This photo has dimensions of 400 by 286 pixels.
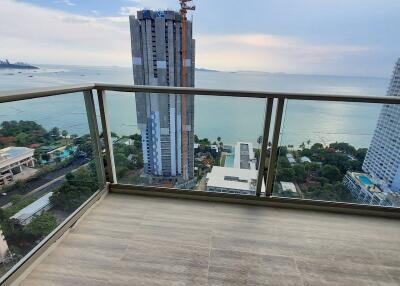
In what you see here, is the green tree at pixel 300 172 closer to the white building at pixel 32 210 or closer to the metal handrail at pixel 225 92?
the metal handrail at pixel 225 92

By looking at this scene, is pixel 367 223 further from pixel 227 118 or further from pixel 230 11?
pixel 230 11

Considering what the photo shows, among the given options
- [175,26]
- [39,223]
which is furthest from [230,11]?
[39,223]

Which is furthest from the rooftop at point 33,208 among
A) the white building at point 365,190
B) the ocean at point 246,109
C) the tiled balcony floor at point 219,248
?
the white building at point 365,190

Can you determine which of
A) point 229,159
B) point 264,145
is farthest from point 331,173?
point 229,159

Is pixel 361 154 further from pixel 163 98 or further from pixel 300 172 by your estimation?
pixel 163 98

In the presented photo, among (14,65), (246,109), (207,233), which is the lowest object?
(207,233)

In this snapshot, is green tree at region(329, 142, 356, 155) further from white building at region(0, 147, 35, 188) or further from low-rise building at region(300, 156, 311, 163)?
white building at region(0, 147, 35, 188)

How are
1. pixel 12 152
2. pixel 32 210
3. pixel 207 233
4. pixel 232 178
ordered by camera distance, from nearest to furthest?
pixel 12 152, pixel 32 210, pixel 207 233, pixel 232 178
